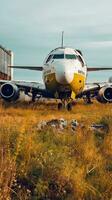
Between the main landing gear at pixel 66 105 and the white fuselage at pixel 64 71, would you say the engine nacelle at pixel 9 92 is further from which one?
the main landing gear at pixel 66 105

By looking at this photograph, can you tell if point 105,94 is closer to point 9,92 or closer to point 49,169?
point 9,92

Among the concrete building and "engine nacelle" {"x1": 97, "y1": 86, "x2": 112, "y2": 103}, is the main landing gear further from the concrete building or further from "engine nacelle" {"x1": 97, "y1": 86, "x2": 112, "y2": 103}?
the concrete building

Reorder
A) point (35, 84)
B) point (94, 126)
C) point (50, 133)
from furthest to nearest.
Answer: point (35, 84), point (94, 126), point (50, 133)

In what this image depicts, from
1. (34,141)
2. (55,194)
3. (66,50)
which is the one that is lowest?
(55,194)

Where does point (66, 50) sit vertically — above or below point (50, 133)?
above

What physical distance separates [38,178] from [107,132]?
387cm

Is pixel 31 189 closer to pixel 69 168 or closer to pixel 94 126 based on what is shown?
pixel 69 168

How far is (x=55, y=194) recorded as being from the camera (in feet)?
21.1

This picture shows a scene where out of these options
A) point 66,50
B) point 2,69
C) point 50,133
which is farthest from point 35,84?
point 2,69

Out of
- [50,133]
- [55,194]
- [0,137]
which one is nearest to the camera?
[55,194]

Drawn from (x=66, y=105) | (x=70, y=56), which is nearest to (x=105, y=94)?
(x=70, y=56)

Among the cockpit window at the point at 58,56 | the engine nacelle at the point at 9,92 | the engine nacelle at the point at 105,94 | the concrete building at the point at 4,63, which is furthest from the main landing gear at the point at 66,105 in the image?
the concrete building at the point at 4,63

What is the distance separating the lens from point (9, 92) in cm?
2327

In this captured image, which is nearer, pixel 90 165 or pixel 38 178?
pixel 38 178
